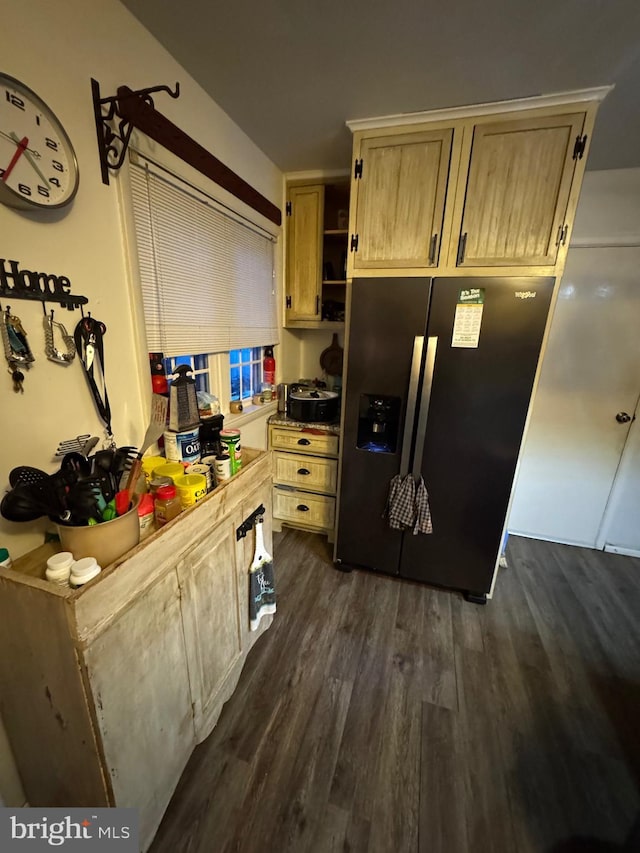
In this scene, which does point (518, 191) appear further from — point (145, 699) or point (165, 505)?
point (145, 699)

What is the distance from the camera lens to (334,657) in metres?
1.61

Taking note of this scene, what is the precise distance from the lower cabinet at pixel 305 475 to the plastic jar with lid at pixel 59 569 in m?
1.65

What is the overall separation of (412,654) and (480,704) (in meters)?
0.32

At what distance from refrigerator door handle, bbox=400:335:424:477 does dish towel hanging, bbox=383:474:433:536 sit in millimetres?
63

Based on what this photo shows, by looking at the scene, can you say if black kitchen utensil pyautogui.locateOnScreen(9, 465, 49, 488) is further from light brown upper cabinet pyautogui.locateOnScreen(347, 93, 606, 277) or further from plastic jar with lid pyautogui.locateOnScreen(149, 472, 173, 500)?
light brown upper cabinet pyautogui.locateOnScreen(347, 93, 606, 277)

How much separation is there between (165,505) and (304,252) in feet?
6.71

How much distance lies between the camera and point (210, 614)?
1184mm

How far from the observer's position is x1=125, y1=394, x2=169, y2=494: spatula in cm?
91

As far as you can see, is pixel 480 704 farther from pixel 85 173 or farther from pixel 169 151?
pixel 169 151

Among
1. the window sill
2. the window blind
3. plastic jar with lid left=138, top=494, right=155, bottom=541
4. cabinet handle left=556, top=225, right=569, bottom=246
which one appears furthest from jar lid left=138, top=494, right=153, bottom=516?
cabinet handle left=556, top=225, right=569, bottom=246

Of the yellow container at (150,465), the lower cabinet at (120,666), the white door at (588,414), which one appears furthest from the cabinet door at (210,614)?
the white door at (588,414)

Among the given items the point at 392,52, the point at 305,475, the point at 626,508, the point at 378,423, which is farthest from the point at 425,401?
the point at 626,508

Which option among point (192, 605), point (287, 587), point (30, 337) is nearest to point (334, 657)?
point (287, 587)

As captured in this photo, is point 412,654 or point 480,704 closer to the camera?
point 480,704
